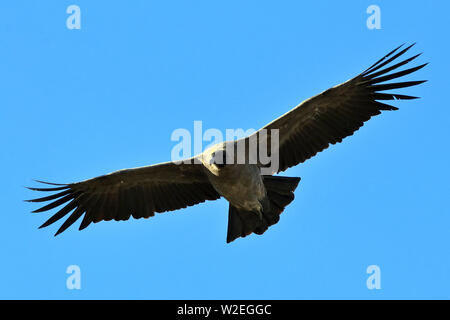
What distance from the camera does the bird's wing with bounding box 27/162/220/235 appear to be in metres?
13.2

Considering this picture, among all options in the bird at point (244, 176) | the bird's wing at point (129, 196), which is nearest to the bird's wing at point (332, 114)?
the bird at point (244, 176)

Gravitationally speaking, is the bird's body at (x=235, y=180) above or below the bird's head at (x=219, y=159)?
below

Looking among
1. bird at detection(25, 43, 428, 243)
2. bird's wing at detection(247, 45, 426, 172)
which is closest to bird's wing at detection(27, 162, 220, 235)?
bird at detection(25, 43, 428, 243)

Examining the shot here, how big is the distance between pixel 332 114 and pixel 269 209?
5.64 ft

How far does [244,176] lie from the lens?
477 inches

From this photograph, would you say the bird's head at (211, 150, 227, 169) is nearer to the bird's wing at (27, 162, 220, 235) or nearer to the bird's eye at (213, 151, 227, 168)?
the bird's eye at (213, 151, 227, 168)

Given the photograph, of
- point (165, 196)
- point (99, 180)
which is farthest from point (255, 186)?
point (99, 180)

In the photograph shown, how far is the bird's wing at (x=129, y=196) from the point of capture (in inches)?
520

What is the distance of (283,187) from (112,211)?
2.76m

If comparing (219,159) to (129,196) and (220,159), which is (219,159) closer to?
(220,159)

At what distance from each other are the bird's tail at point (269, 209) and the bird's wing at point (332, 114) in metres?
0.29

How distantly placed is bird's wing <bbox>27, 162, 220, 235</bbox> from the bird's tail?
688 millimetres

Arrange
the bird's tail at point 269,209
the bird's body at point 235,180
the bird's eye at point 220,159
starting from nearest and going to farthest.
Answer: the bird's eye at point 220,159 → the bird's body at point 235,180 → the bird's tail at point 269,209

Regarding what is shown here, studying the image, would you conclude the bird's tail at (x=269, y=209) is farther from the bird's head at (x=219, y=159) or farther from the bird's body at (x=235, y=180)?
the bird's head at (x=219, y=159)
